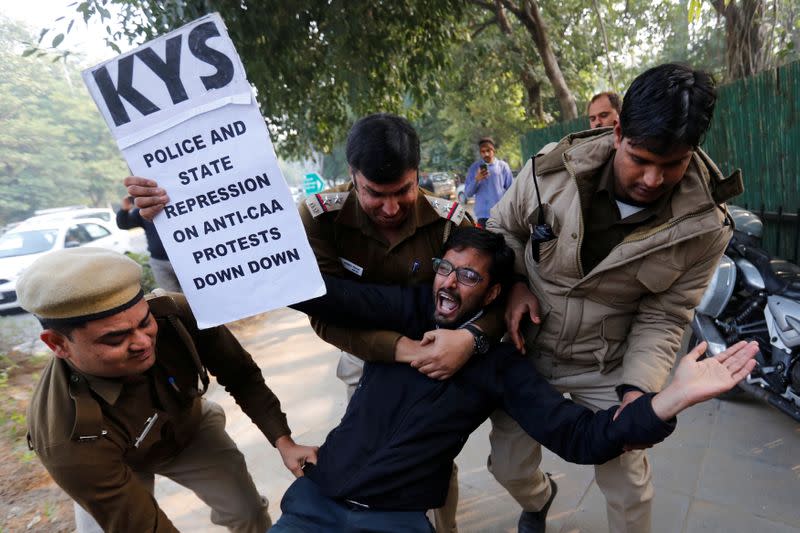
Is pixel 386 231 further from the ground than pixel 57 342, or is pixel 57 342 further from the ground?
pixel 57 342

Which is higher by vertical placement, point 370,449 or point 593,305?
point 593,305

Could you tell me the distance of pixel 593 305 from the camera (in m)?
1.69

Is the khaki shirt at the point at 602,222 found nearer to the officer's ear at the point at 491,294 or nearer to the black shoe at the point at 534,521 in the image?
the officer's ear at the point at 491,294

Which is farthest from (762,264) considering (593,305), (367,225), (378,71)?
(378,71)

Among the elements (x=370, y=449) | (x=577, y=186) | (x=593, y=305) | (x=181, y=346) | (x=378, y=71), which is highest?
(x=378, y=71)

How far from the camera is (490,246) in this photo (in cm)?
171

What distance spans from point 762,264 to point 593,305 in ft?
5.02

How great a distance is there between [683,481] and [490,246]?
176cm

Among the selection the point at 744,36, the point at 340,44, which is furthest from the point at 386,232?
the point at 744,36

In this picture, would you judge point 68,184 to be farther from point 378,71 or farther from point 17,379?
point 378,71

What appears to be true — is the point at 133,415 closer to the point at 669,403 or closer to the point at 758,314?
the point at 669,403

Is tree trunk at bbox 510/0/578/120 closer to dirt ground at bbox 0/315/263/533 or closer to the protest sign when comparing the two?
the protest sign

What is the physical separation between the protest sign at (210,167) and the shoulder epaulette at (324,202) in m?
0.48

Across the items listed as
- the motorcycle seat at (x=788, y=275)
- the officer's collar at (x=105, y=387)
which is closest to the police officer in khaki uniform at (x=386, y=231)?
the officer's collar at (x=105, y=387)
